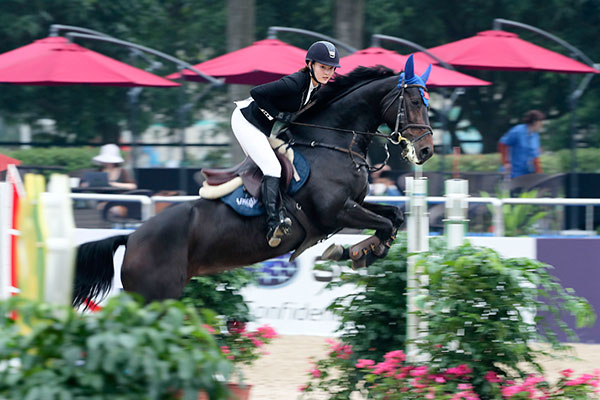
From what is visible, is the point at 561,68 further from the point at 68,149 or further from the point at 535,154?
the point at 68,149

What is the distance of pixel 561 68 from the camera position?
10.9 m

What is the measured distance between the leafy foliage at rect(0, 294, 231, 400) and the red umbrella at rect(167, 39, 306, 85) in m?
7.92

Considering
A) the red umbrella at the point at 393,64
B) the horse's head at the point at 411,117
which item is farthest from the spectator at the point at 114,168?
the horse's head at the point at 411,117

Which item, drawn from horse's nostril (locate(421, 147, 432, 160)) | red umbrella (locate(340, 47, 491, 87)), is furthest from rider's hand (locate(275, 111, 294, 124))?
red umbrella (locate(340, 47, 491, 87))

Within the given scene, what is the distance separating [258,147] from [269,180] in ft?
0.71

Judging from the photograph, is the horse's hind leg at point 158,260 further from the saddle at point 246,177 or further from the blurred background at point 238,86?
the blurred background at point 238,86

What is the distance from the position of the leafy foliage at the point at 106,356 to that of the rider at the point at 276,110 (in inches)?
96.1

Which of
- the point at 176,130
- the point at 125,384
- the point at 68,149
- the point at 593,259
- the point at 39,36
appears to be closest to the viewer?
the point at 125,384

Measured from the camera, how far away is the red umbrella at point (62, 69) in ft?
33.4

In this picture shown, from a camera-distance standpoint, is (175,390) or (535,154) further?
(535,154)

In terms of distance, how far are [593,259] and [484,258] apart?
3.72 meters

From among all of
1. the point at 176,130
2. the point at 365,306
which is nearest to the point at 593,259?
the point at 365,306

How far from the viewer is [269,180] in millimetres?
5289

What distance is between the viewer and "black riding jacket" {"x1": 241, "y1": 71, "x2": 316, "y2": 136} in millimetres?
5297
